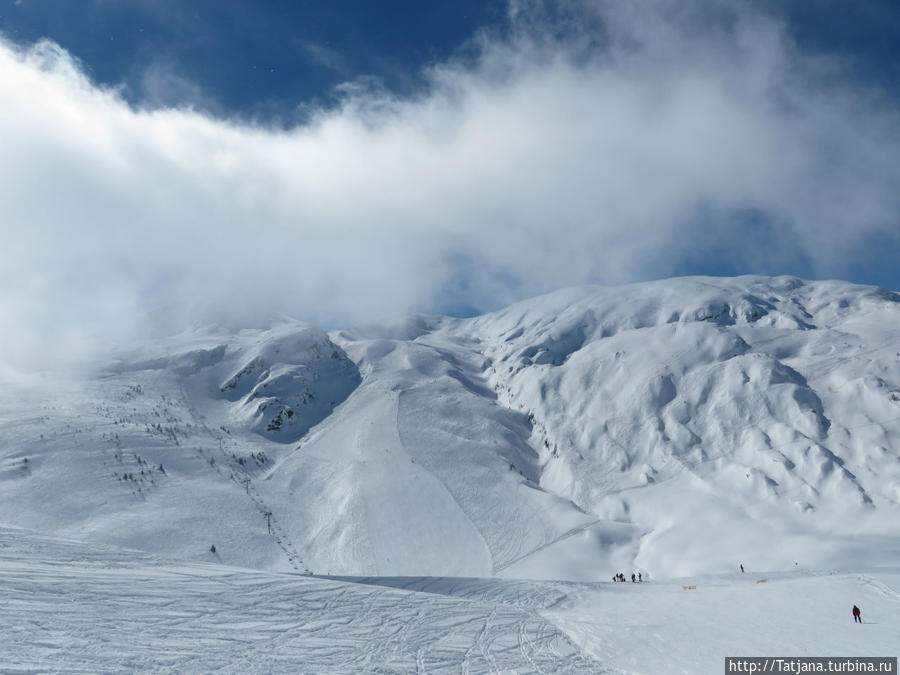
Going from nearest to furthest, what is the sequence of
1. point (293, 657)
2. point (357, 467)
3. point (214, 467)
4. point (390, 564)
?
point (293, 657)
point (390, 564)
point (214, 467)
point (357, 467)

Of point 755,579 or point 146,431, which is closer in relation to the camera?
point 755,579

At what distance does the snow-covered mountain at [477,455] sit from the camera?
55906 millimetres

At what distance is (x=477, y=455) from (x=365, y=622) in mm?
56095

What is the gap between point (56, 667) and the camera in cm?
1534

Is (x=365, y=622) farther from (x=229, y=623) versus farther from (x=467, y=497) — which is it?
(x=467, y=497)

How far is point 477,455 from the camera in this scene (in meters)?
79.1

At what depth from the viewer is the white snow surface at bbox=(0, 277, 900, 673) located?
878 inches

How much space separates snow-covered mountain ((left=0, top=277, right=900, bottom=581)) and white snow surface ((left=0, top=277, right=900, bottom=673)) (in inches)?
14.4

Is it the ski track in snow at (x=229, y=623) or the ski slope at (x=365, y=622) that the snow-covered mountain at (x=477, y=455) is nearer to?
the ski slope at (x=365, y=622)

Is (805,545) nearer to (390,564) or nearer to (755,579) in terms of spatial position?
(755,579)

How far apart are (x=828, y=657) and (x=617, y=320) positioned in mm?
122342

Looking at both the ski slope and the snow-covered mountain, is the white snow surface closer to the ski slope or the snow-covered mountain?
the ski slope

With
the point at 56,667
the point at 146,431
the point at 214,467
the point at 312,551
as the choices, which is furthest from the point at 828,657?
the point at 146,431

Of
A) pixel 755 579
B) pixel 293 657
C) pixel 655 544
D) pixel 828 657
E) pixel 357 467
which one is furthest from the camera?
pixel 357 467
